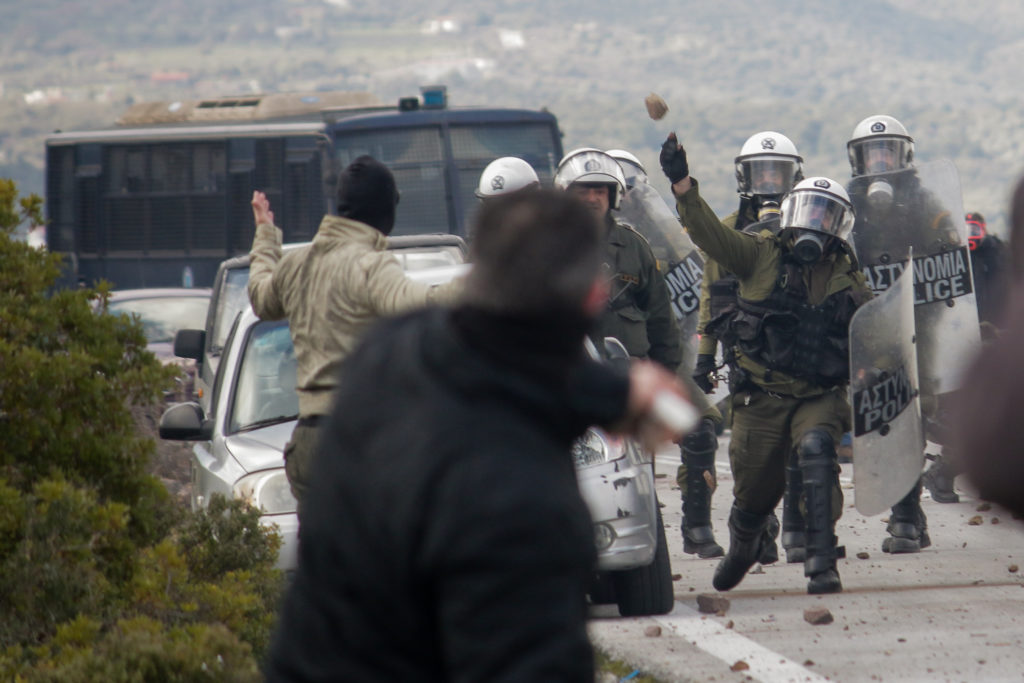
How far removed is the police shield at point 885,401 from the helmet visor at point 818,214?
362 mm

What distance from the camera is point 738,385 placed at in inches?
268

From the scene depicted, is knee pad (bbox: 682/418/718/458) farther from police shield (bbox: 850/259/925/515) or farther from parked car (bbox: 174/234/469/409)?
parked car (bbox: 174/234/469/409)

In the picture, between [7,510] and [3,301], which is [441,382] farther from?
[3,301]

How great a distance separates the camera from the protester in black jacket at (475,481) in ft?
5.90

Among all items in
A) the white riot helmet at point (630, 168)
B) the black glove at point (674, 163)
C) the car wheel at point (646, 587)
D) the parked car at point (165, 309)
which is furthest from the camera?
the parked car at point (165, 309)

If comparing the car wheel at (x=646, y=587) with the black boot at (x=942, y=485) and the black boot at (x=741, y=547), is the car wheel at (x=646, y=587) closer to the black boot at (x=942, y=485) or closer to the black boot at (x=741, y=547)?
the black boot at (x=741, y=547)

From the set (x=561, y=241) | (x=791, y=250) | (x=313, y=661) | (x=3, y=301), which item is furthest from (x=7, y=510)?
(x=791, y=250)

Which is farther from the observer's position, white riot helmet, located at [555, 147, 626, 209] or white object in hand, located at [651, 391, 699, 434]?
white riot helmet, located at [555, 147, 626, 209]

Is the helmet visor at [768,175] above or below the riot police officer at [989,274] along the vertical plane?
above

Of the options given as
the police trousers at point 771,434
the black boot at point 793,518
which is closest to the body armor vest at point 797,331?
the police trousers at point 771,434

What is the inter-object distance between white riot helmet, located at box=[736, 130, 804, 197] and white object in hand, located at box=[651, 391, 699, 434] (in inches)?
246

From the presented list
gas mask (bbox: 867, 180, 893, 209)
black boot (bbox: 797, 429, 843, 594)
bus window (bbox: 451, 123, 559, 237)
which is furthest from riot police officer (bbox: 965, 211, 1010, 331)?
bus window (bbox: 451, 123, 559, 237)

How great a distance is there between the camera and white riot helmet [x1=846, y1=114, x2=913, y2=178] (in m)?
8.59

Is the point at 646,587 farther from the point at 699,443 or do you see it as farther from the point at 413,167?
the point at 413,167
